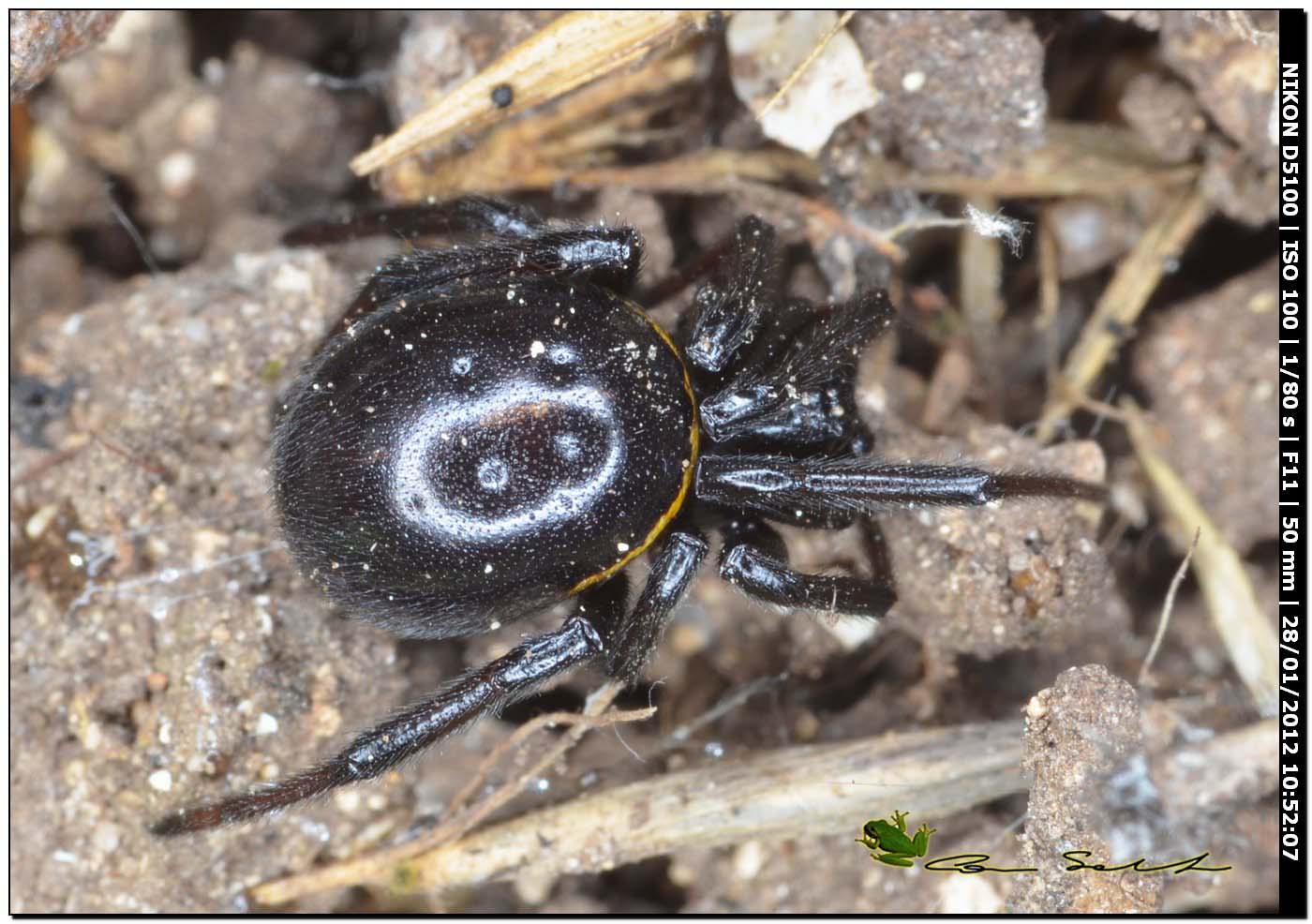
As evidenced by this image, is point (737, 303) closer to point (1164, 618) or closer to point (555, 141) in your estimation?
point (555, 141)

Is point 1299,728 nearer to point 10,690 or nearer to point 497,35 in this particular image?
point 497,35

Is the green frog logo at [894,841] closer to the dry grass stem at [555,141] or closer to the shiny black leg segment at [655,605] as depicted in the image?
the shiny black leg segment at [655,605]

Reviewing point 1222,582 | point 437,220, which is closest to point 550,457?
point 437,220

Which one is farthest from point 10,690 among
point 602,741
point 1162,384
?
point 1162,384

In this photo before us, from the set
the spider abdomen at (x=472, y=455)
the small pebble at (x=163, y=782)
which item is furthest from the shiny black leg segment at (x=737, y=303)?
the small pebble at (x=163, y=782)

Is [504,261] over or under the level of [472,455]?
over

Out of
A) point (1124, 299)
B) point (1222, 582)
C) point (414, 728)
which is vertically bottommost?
point (1222, 582)
